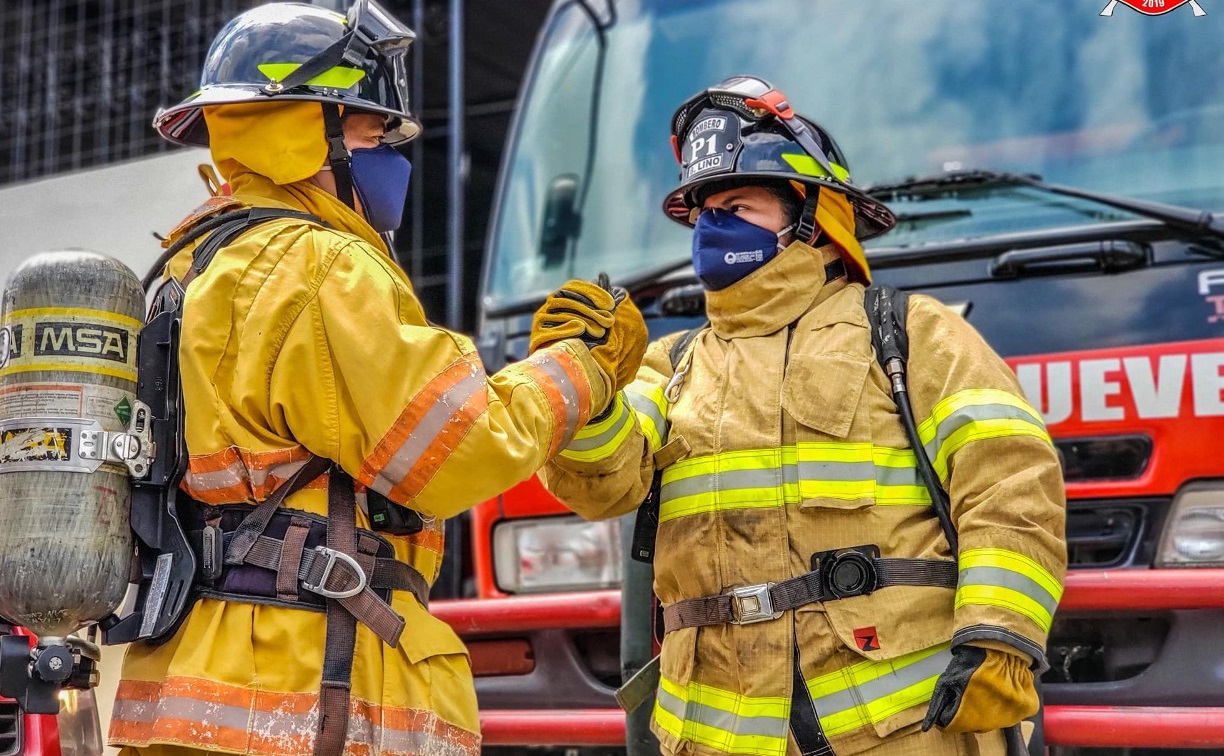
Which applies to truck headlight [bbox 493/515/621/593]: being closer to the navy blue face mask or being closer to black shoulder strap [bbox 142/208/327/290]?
the navy blue face mask

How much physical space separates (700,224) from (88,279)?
134 centimetres

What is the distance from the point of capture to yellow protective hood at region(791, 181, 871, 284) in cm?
321

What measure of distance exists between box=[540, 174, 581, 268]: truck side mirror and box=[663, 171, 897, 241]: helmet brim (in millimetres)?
800

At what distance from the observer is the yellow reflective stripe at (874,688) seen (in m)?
2.77

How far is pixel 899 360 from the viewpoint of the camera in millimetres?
2971

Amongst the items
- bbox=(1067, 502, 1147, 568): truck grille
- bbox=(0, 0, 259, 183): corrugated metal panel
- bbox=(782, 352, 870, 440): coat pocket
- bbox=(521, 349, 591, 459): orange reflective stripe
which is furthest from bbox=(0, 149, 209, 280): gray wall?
bbox=(0, 0, 259, 183): corrugated metal panel

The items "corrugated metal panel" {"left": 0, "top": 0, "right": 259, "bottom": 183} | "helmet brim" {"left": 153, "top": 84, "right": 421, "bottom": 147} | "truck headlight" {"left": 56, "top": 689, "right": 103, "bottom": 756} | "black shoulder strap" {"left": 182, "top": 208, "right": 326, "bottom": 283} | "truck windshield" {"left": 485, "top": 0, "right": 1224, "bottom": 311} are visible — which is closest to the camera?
"black shoulder strap" {"left": 182, "top": 208, "right": 326, "bottom": 283}

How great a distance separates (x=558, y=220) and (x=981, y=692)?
2.20 meters

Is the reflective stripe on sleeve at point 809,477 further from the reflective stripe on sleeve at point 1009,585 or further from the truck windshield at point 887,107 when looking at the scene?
the truck windshield at point 887,107

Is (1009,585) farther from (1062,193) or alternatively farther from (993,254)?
(1062,193)

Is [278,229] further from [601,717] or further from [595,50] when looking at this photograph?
[595,50]

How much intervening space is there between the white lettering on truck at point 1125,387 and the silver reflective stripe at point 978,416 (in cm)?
50

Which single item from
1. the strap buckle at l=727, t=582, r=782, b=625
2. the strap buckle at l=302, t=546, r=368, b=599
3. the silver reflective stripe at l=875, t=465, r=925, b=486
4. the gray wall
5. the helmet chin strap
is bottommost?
the strap buckle at l=727, t=582, r=782, b=625

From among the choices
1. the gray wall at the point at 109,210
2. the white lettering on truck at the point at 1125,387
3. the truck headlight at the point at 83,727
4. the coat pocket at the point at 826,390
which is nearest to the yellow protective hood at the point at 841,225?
the coat pocket at the point at 826,390
